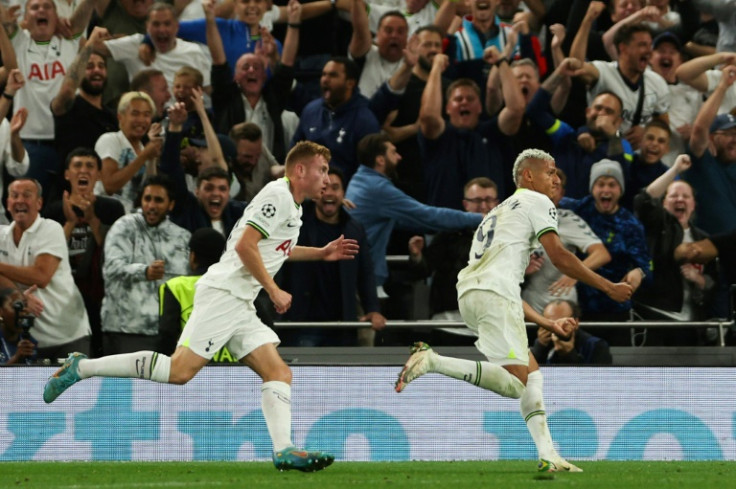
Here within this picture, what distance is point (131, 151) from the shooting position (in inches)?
473

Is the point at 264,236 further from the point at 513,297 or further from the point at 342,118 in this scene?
the point at 342,118

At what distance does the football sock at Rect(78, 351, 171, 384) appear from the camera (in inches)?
311

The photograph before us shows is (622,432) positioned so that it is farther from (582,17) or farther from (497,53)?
(582,17)

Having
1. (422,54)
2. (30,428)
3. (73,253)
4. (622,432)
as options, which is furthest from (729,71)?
(30,428)

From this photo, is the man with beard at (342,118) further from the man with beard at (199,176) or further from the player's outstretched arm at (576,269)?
the player's outstretched arm at (576,269)

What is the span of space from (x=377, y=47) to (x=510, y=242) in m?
5.87

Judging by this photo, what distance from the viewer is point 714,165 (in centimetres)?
1238

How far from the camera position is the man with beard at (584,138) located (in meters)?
12.2

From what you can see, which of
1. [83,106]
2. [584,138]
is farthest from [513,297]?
[83,106]

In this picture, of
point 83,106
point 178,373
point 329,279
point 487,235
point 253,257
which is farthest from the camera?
point 83,106

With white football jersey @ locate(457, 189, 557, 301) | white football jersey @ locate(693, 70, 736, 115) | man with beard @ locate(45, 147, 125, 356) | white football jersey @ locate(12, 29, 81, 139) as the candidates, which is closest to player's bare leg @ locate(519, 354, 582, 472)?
white football jersey @ locate(457, 189, 557, 301)

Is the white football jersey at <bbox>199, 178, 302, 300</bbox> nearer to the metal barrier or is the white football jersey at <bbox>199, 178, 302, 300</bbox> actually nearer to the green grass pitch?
the green grass pitch

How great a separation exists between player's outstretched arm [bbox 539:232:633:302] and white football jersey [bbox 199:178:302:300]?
1.62m

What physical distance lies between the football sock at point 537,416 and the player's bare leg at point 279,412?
1255mm
